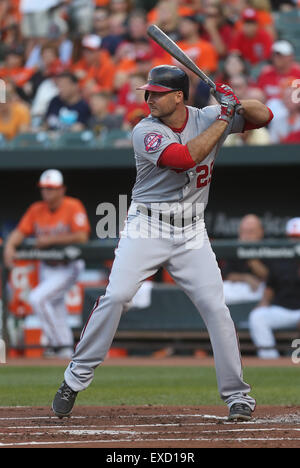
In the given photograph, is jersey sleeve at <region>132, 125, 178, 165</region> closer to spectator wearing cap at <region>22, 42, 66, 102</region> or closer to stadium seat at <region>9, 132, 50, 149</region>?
stadium seat at <region>9, 132, 50, 149</region>

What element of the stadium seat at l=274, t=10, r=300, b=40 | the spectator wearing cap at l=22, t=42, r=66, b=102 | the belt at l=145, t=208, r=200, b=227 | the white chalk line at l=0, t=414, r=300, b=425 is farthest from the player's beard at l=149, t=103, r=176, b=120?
the spectator wearing cap at l=22, t=42, r=66, b=102

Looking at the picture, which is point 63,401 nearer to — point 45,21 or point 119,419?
point 119,419

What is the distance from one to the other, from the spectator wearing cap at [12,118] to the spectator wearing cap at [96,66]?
3.09ft

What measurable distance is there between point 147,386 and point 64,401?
6.55ft

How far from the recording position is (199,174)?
4781mm

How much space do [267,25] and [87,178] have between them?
9.58ft

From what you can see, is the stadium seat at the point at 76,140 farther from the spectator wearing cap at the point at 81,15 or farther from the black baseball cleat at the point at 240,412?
the black baseball cleat at the point at 240,412

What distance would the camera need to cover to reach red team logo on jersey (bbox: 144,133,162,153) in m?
4.55

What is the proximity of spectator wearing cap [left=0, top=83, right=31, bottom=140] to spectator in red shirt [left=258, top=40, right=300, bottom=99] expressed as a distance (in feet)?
9.91

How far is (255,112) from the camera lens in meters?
4.73

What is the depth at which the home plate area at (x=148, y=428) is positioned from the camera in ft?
12.8

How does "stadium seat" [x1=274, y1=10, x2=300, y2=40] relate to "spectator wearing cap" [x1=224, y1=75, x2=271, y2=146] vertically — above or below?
above

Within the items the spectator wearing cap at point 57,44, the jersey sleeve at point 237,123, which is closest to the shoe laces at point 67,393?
the jersey sleeve at point 237,123
